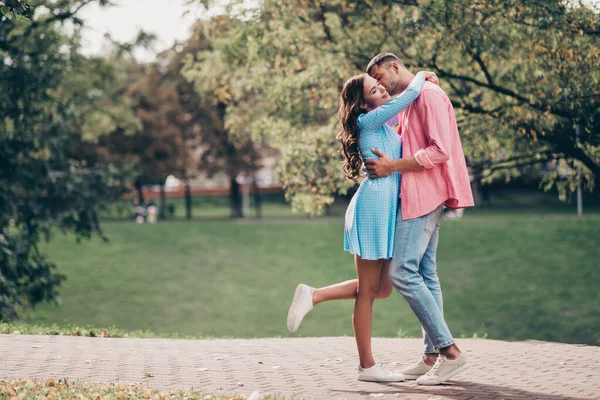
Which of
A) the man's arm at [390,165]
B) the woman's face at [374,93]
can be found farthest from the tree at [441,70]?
the man's arm at [390,165]

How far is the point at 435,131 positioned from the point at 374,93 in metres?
0.46

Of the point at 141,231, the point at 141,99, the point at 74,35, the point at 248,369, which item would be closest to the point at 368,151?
A: the point at 248,369

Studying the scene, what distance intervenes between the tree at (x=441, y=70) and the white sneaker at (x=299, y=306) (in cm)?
467

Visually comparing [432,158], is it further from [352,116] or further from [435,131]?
[352,116]

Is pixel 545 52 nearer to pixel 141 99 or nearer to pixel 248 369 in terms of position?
pixel 248 369

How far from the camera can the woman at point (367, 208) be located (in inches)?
201

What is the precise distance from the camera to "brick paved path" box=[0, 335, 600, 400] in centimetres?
502

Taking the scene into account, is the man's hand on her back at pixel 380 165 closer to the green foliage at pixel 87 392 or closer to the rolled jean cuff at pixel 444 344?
the rolled jean cuff at pixel 444 344

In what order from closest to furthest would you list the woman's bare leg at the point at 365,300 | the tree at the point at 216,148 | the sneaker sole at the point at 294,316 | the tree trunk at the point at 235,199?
1. the woman's bare leg at the point at 365,300
2. the sneaker sole at the point at 294,316
3. the tree at the point at 216,148
4. the tree trunk at the point at 235,199

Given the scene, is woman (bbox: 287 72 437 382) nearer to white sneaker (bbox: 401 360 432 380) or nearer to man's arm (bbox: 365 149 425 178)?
man's arm (bbox: 365 149 425 178)

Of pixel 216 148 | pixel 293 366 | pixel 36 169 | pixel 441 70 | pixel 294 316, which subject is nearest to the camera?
pixel 294 316

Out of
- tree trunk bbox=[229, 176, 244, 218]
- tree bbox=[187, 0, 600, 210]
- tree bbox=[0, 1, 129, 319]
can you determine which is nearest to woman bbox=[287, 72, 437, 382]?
tree bbox=[187, 0, 600, 210]

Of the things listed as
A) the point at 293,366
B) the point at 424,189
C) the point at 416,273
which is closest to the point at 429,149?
the point at 424,189

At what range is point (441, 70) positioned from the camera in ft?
34.0
